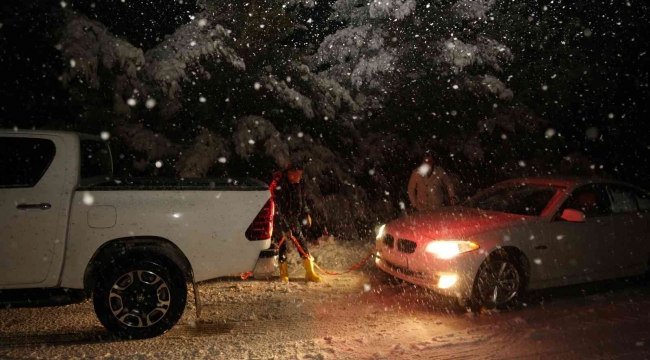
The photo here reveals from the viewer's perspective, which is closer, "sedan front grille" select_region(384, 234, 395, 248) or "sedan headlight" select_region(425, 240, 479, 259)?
"sedan headlight" select_region(425, 240, 479, 259)

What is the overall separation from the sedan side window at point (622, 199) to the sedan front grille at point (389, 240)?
2817 mm

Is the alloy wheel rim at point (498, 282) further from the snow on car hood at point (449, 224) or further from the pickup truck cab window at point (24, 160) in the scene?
the pickup truck cab window at point (24, 160)

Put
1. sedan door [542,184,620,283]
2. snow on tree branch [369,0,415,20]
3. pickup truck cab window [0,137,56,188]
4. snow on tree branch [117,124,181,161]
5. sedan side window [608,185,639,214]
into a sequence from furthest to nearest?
snow on tree branch [369,0,415,20] < snow on tree branch [117,124,181,161] < sedan side window [608,185,639,214] < sedan door [542,184,620,283] < pickup truck cab window [0,137,56,188]

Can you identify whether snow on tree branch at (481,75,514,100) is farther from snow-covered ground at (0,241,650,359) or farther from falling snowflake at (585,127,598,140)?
snow-covered ground at (0,241,650,359)

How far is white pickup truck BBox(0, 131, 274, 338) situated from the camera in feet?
15.6

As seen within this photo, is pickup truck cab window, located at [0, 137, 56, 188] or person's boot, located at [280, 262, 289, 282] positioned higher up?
pickup truck cab window, located at [0, 137, 56, 188]

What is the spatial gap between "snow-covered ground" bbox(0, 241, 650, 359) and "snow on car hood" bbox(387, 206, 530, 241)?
84cm

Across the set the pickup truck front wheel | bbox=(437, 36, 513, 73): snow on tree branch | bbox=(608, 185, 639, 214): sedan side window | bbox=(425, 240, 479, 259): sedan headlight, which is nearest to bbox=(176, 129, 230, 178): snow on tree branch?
the pickup truck front wheel

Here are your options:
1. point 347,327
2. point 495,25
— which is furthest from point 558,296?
point 495,25

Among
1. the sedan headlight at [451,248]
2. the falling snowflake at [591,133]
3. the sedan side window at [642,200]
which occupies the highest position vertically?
the falling snowflake at [591,133]

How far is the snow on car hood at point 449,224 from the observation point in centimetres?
615

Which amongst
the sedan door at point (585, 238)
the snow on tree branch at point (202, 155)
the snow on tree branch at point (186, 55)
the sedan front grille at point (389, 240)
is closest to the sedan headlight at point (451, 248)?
the sedan front grille at point (389, 240)

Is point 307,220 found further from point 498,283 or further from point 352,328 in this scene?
point 498,283

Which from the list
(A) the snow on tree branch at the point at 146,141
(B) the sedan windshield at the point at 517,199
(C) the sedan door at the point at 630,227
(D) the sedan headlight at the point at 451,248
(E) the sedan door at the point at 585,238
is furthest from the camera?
(A) the snow on tree branch at the point at 146,141
